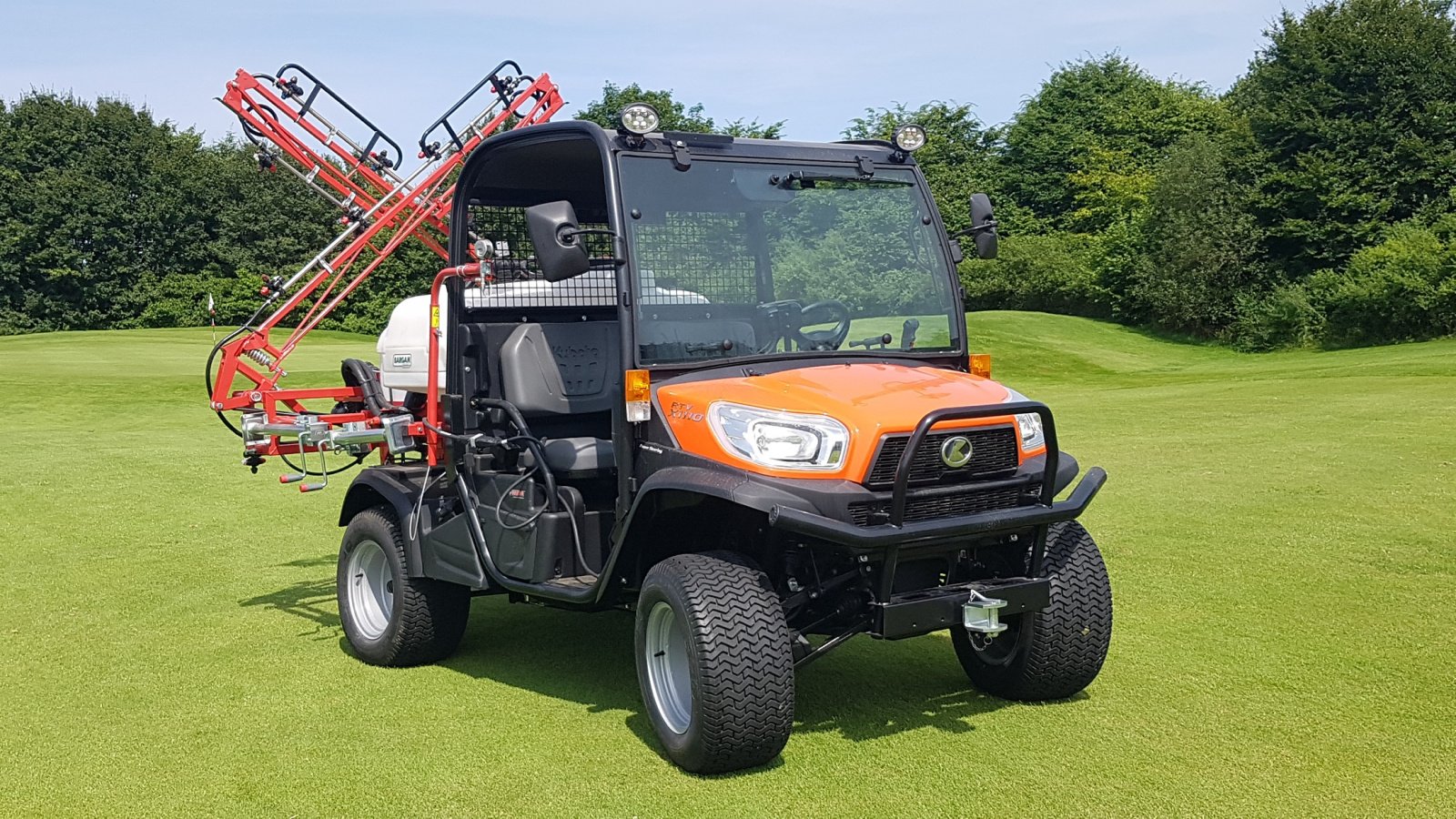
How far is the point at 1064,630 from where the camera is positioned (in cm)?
532

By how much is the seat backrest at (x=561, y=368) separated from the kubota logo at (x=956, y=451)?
173 cm

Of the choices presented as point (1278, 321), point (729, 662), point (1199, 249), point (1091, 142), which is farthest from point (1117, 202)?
point (729, 662)

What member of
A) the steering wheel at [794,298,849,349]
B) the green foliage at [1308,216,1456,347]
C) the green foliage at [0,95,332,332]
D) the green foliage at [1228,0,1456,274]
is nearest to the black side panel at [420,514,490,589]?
the steering wheel at [794,298,849,349]

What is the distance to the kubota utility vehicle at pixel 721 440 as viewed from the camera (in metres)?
4.71

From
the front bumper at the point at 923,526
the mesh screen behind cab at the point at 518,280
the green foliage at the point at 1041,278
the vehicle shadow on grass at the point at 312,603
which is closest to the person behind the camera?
the front bumper at the point at 923,526

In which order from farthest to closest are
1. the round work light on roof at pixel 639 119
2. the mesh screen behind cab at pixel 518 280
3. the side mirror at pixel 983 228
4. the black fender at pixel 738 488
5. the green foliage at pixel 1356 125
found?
the green foliage at pixel 1356 125 → the mesh screen behind cab at pixel 518 280 → the side mirror at pixel 983 228 → the round work light on roof at pixel 639 119 → the black fender at pixel 738 488

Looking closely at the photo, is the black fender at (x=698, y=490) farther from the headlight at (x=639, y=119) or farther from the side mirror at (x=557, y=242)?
the headlight at (x=639, y=119)

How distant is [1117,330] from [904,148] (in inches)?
1378

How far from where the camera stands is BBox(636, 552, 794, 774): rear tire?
183 inches

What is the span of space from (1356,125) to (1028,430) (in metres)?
35.5

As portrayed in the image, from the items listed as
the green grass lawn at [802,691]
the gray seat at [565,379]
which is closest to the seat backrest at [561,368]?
the gray seat at [565,379]

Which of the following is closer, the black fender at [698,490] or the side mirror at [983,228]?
the black fender at [698,490]

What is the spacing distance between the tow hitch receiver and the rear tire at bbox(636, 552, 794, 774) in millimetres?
639

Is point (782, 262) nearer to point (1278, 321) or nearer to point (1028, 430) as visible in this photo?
point (1028, 430)
